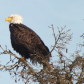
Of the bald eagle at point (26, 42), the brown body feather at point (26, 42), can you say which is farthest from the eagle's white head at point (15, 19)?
the brown body feather at point (26, 42)

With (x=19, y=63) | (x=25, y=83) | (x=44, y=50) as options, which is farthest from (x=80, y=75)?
(x=44, y=50)

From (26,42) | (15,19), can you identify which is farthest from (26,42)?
(15,19)

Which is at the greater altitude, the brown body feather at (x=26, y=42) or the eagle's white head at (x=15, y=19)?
the eagle's white head at (x=15, y=19)

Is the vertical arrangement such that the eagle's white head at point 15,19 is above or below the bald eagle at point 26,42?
above

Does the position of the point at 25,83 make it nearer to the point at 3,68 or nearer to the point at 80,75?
the point at 3,68

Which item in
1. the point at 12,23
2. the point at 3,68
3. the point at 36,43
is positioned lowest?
the point at 3,68

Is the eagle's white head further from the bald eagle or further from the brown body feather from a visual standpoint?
the brown body feather

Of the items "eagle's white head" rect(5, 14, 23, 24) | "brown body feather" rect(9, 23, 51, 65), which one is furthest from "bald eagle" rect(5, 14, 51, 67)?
"eagle's white head" rect(5, 14, 23, 24)

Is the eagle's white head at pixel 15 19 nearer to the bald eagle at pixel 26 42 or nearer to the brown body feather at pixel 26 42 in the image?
the bald eagle at pixel 26 42

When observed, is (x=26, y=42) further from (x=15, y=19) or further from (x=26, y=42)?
(x=15, y=19)

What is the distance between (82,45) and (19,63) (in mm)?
1961

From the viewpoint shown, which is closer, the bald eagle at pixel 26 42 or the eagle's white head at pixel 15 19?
the bald eagle at pixel 26 42

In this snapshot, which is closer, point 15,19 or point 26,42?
point 26,42

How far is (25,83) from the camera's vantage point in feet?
19.8
